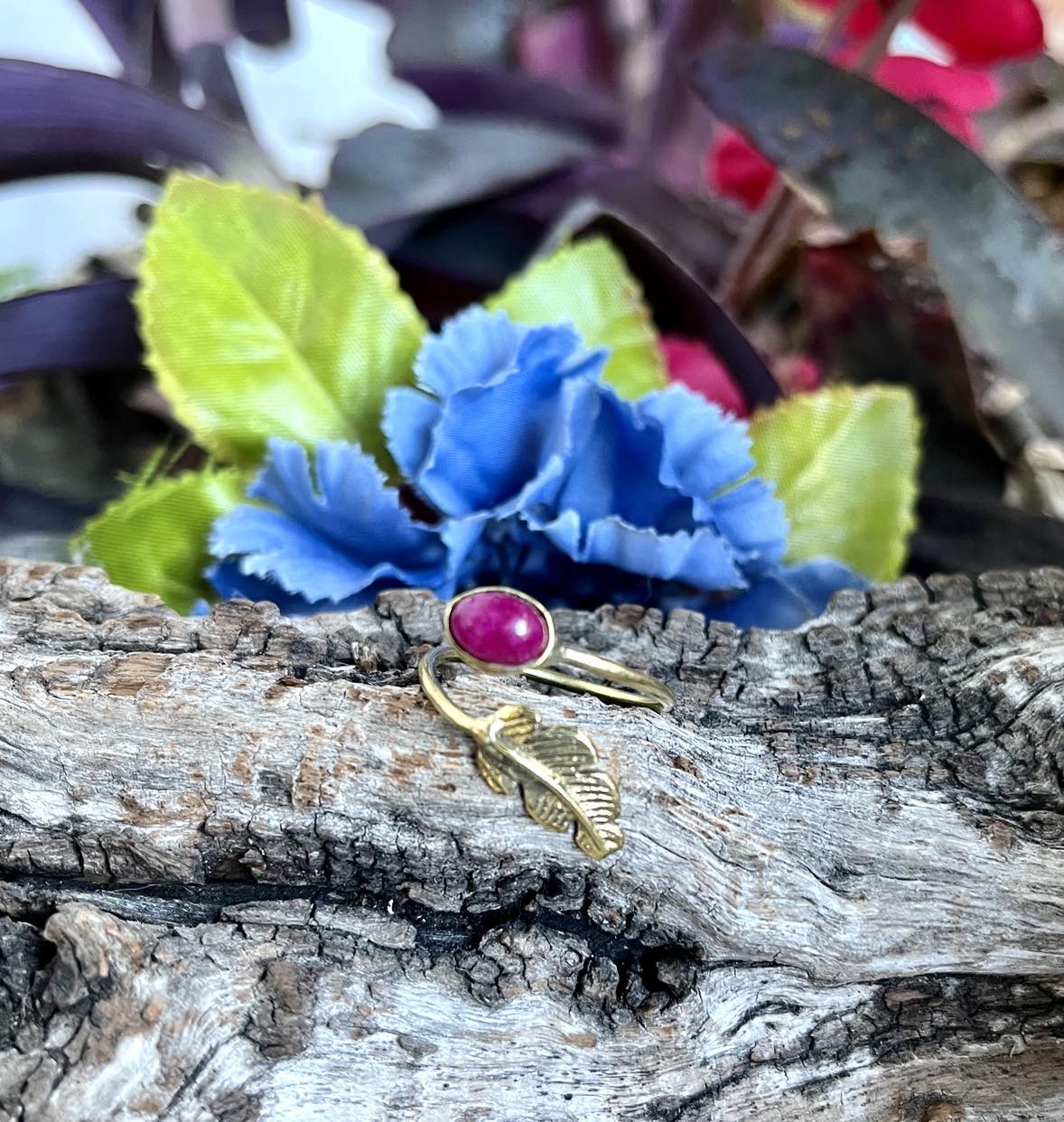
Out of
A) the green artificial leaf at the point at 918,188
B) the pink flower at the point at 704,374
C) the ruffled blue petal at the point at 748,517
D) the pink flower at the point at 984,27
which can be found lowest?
the pink flower at the point at 704,374

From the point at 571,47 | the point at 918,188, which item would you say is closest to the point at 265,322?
the point at 918,188

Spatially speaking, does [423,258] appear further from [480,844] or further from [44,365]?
[480,844]

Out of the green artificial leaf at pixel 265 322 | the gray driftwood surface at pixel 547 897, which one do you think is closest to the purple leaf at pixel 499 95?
the green artificial leaf at pixel 265 322

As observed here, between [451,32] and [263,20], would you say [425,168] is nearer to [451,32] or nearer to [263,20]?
[451,32]

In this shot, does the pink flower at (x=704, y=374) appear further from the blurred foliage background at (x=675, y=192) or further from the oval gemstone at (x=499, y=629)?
the oval gemstone at (x=499, y=629)

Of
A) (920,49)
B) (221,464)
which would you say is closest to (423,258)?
(221,464)

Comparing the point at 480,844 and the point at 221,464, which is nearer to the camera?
the point at 480,844

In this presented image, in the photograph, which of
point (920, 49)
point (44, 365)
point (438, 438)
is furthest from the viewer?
point (920, 49)
